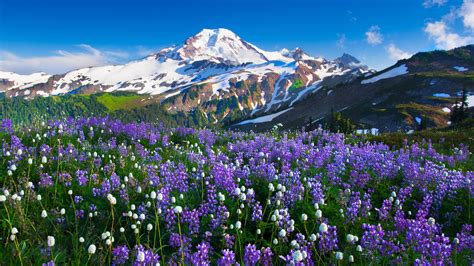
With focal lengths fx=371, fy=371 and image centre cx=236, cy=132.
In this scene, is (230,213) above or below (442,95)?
below

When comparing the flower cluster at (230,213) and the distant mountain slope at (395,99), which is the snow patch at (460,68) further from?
the flower cluster at (230,213)

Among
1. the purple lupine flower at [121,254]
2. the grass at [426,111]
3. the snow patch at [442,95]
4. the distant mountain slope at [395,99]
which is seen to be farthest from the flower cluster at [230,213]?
the snow patch at [442,95]

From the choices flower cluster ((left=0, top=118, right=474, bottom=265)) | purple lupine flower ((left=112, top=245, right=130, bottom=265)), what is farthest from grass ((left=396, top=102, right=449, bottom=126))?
purple lupine flower ((left=112, top=245, right=130, bottom=265))

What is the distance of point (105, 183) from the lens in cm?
578

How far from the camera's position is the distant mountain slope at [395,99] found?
109719mm

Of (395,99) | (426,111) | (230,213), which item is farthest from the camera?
(395,99)

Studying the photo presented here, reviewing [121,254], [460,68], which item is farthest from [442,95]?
[121,254]

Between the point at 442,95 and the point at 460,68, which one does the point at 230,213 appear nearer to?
the point at 442,95

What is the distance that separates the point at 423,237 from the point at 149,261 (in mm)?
3116

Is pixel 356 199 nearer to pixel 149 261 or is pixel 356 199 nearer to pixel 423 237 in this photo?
pixel 423 237

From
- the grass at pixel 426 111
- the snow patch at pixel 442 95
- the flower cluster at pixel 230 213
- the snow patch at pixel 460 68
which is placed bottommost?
the grass at pixel 426 111

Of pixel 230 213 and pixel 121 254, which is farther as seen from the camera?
pixel 230 213

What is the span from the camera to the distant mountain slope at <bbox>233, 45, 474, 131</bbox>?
110 metres

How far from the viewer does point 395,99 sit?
5320 inches
